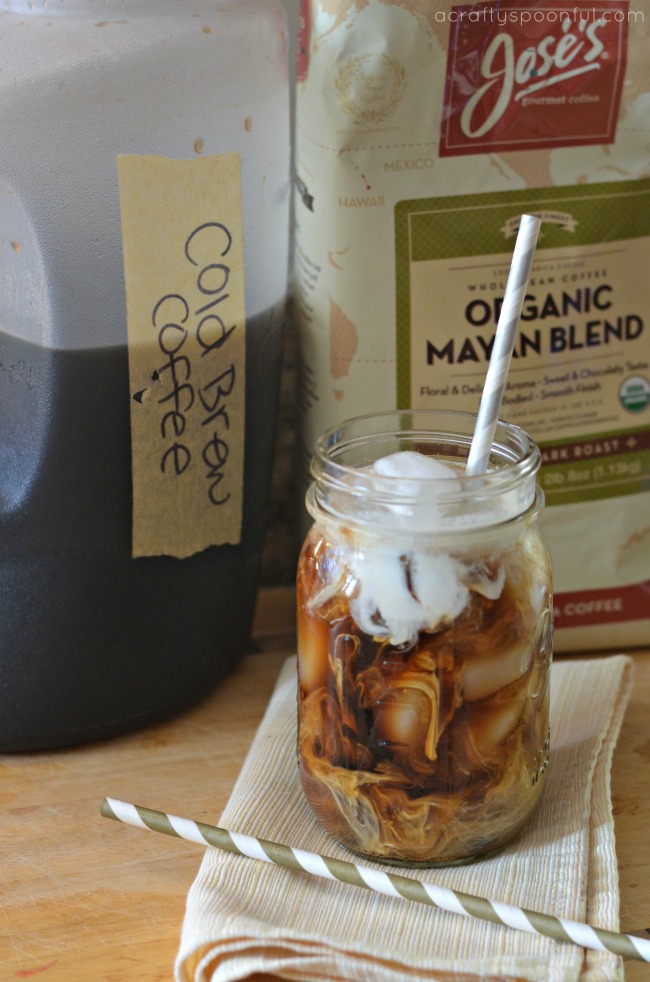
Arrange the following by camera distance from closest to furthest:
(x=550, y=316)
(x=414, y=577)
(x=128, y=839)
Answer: (x=414, y=577) → (x=128, y=839) → (x=550, y=316)

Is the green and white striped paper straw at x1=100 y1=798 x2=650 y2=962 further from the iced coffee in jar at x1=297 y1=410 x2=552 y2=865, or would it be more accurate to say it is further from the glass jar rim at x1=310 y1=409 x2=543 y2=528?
the glass jar rim at x1=310 y1=409 x2=543 y2=528

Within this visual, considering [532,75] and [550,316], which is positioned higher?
[532,75]

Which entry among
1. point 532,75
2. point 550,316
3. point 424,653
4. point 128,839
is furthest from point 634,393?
point 128,839

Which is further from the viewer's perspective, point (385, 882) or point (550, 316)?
point (550, 316)

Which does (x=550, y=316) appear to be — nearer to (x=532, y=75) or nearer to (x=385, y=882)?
(x=532, y=75)

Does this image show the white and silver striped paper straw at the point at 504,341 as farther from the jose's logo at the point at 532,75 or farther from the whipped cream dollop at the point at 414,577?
the jose's logo at the point at 532,75

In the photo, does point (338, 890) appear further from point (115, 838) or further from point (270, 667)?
point (270, 667)

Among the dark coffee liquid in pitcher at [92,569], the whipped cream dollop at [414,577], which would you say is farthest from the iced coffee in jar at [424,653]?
the dark coffee liquid in pitcher at [92,569]
